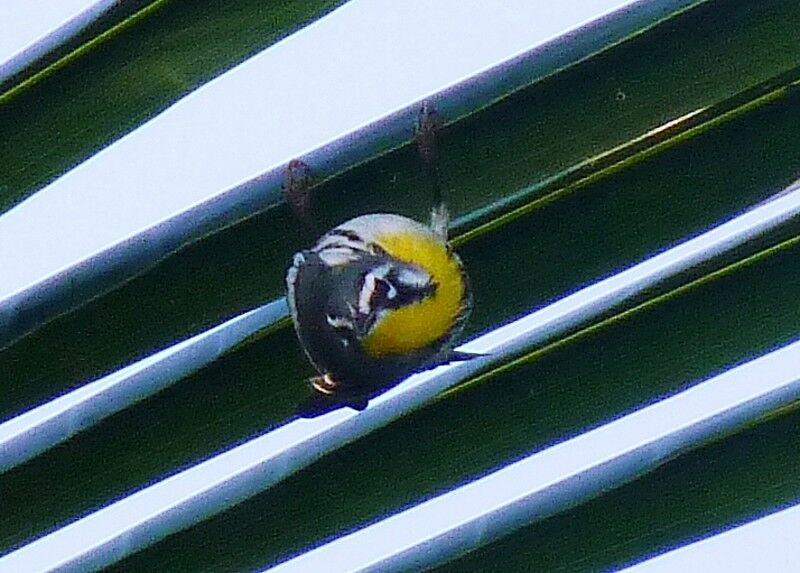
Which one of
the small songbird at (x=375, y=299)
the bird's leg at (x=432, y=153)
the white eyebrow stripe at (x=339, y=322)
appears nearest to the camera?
the bird's leg at (x=432, y=153)

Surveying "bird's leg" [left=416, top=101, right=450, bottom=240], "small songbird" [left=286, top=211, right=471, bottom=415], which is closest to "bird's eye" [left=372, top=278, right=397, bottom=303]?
"small songbird" [left=286, top=211, right=471, bottom=415]

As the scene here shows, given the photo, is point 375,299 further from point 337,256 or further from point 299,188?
point 299,188

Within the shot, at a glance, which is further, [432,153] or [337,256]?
[337,256]

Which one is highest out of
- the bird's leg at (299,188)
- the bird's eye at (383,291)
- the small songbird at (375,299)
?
the bird's eye at (383,291)

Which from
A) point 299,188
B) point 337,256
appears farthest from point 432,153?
point 337,256

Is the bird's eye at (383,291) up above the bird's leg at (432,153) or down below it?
above

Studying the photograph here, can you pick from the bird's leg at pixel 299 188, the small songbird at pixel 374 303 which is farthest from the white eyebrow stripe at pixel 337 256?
the bird's leg at pixel 299 188

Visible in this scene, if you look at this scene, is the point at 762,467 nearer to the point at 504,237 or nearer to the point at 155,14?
the point at 504,237

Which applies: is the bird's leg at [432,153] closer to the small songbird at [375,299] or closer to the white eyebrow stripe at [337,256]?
the small songbird at [375,299]
